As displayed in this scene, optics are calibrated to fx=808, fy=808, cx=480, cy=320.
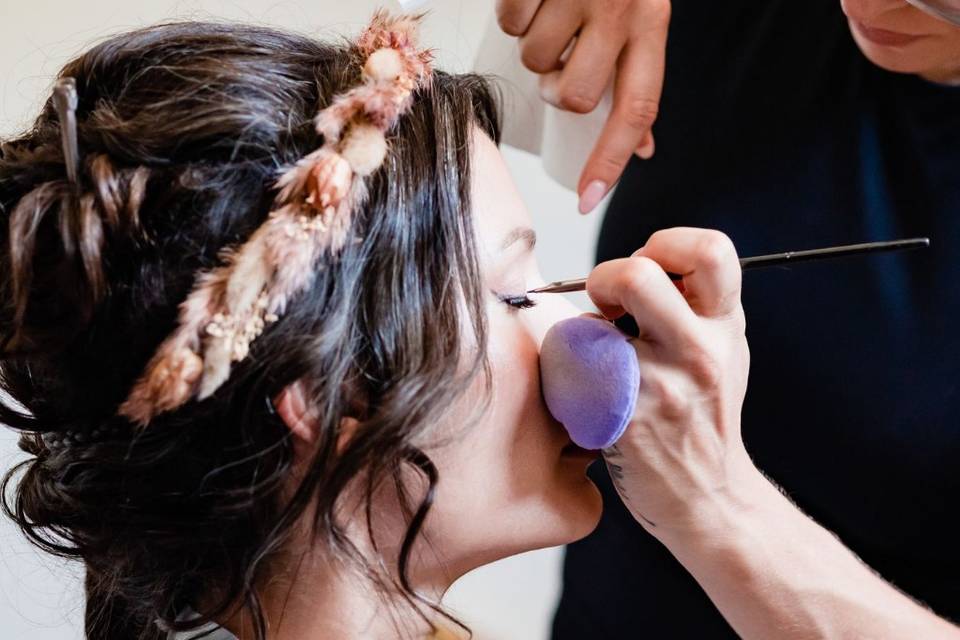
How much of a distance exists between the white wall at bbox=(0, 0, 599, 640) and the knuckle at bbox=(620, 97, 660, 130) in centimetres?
44

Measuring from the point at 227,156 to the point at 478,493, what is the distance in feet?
1.13

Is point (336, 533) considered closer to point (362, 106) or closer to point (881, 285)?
point (362, 106)

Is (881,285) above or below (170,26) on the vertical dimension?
below

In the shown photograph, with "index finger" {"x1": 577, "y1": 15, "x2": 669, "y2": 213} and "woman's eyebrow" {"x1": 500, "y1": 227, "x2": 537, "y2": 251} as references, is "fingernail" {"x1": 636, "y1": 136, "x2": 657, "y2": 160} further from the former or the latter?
"woman's eyebrow" {"x1": 500, "y1": 227, "x2": 537, "y2": 251}

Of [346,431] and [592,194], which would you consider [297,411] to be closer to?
[346,431]

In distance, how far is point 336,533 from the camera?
0.66 metres

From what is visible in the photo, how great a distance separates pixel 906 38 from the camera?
2.46 ft

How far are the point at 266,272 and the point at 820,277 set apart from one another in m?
0.54

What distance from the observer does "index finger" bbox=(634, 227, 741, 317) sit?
0.59m

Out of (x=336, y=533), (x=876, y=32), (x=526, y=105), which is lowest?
(x=336, y=533)

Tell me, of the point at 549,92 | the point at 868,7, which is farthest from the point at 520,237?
the point at 868,7

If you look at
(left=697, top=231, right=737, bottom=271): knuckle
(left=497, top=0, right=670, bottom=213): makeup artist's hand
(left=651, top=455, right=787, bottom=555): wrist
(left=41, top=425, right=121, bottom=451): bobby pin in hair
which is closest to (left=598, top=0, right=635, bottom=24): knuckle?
(left=497, top=0, right=670, bottom=213): makeup artist's hand

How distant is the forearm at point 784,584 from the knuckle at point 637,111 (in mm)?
392

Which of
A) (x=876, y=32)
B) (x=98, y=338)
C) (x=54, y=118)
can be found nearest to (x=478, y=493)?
(x=98, y=338)
